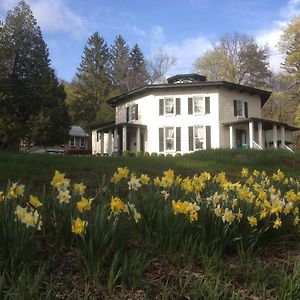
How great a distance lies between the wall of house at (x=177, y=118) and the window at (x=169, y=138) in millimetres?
376

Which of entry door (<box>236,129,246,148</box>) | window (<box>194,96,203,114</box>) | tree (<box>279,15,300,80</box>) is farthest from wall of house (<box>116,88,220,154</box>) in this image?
tree (<box>279,15,300,80</box>)

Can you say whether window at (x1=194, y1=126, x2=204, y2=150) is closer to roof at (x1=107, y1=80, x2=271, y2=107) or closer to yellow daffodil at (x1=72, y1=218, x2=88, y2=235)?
roof at (x1=107, y1=80, x2=271, y2=107)

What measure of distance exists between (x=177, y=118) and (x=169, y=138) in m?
1.65

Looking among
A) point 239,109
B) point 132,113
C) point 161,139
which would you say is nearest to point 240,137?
point 239,109

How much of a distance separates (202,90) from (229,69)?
25.8 meters

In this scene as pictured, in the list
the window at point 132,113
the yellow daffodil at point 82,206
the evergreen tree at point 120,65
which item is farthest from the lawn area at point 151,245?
the evergreen tree at point 120,65

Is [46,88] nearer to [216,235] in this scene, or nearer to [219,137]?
[219,137]

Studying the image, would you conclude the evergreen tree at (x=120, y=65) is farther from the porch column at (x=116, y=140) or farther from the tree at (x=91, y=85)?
the porch column at (x=116, y=140)

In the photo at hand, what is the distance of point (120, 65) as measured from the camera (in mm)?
77875

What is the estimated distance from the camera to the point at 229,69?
6056 cm

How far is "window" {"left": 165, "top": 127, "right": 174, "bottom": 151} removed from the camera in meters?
36.2

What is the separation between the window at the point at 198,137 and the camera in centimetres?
3566

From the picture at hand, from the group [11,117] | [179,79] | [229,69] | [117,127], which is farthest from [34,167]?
[229,69]

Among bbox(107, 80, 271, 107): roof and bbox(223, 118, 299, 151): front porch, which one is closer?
bbox(223, 118, 299, 151): front porch
